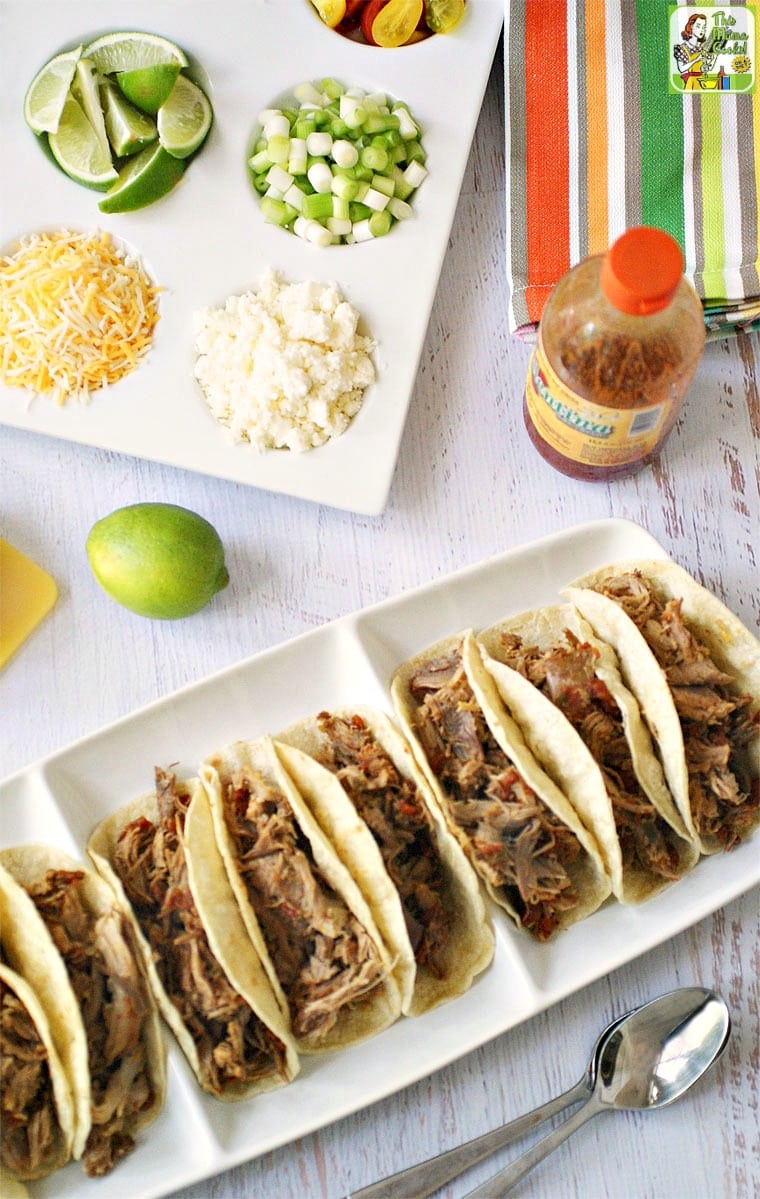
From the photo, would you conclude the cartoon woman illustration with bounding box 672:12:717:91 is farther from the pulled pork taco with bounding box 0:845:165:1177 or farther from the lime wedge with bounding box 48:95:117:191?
the pulled pork taco with bounding box 0:845:165:1177

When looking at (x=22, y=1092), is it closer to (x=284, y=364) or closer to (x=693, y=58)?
(x=284, y=364)

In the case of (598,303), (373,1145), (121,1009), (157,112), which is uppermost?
(157,112)

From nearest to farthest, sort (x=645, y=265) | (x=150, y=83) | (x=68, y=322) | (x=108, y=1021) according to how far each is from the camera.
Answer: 1. (x=645, y=265)
2. (x=108, y=1021)
3. (x=68, y=322)
4. (x=150, y=83)

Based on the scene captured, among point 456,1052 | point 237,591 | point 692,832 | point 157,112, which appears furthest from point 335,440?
point 456,1052

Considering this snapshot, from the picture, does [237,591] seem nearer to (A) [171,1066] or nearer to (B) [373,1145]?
(A) [171,1066]

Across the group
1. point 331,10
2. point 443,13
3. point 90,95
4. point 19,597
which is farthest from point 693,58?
point 19,597

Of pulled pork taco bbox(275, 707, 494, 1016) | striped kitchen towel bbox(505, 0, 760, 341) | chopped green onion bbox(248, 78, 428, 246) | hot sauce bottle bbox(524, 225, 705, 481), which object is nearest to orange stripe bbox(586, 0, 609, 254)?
striped kitchen towel bbox(505, 0, 760, 341)

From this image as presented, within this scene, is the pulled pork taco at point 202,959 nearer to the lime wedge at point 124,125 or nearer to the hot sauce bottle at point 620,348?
the hot sauce bottle at point 620,348
